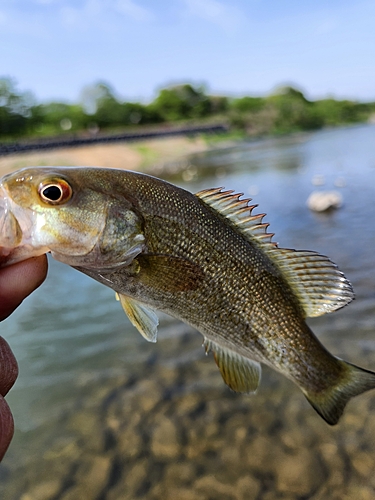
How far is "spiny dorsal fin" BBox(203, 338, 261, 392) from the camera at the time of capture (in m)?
2.56

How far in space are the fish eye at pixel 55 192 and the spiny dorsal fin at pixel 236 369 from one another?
1.24m

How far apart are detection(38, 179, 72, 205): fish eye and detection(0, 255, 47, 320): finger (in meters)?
0.31

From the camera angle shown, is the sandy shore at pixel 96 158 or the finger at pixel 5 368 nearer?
the finger at pixel 5 368

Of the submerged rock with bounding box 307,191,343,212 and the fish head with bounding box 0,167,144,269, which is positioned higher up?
the fish head with bounding box 0,167,144,269

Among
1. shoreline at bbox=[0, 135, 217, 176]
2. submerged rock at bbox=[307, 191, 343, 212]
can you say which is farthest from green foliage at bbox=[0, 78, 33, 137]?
submerged rock at bbox=[307, 191, 343, 212]

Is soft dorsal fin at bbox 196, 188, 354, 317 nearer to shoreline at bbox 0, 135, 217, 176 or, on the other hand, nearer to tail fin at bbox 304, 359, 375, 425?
tail fin at bbox 304, 359, 375, 425

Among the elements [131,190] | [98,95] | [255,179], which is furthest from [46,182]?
[98,95]

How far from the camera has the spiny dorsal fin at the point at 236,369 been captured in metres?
2.56

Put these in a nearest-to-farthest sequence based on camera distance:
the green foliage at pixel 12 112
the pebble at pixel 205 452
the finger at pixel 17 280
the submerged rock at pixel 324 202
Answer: the finger at pixel 17 280
the pebble at pixel 205 452
the submerged rock at pixel 324 202
the green foliage at pixel 12 112

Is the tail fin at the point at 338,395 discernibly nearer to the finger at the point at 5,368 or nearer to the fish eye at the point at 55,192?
the finger at the point at 5,368

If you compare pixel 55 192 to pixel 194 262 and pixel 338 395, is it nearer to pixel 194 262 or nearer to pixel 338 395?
pixel 194 262

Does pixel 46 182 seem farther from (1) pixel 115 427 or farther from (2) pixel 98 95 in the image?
(2) pixel 98 95

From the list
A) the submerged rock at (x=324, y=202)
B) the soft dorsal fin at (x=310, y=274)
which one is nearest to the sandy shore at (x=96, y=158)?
the submerged rock at (x=324, y=202)

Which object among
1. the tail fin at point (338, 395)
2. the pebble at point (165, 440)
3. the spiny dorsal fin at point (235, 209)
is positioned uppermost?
the spiny dorsal fin at point (235, 209)
